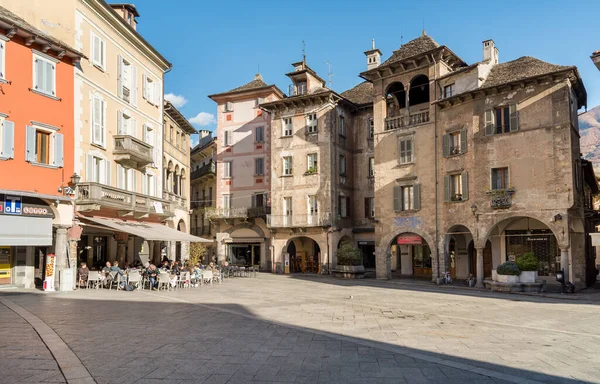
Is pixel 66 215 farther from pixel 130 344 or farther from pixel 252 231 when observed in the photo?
pixel 252 231

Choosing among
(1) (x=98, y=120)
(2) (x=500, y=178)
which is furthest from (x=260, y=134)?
(2) (x=500, y=178)

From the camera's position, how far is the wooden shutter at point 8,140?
20.1 metres

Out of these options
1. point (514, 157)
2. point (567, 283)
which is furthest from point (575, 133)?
point (567, 283)

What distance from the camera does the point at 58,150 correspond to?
73.9 feet

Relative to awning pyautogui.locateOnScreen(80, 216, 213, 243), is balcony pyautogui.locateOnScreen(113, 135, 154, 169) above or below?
above

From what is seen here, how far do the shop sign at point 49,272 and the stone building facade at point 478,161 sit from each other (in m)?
19.9

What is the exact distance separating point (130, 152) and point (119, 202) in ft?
10.3

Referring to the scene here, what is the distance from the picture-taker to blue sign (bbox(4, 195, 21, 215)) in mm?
20016

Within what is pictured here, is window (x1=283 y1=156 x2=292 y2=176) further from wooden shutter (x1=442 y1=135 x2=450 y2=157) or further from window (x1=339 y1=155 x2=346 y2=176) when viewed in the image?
wooden shutter (x1=442 y1=135 x2=450 y2=157)

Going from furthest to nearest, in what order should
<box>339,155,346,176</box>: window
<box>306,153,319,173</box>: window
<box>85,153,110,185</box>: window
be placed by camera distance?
<box>339,155,346,176</box>: window → <box>306,153,319,173</box>: window → <box>85,153,110,185</box>: window

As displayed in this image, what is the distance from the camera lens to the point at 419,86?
109 ft

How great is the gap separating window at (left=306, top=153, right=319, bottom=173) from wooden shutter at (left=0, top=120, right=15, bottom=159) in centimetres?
2278

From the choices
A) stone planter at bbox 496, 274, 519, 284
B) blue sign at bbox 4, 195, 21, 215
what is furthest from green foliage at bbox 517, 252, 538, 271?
blue sign at bbox 4, 195, 21, 215

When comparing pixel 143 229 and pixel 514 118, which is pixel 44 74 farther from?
pixel 514 118
